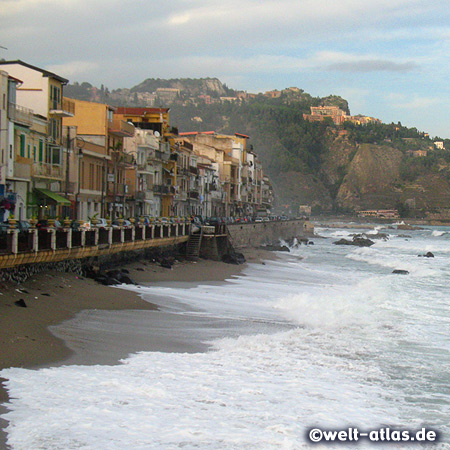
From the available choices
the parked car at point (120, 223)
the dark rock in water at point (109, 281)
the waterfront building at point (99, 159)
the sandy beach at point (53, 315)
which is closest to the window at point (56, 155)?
the waterfront building at point (99, 159)

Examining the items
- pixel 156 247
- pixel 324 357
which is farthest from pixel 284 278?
pixel 324 357

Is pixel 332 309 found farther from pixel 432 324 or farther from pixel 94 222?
pixel 94 222

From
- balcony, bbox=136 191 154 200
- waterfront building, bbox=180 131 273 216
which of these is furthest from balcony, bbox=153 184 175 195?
waterfront building, bbox=180 131 273 216

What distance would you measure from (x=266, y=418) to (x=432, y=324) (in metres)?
12.4

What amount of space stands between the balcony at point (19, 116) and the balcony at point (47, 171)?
232 centimetres

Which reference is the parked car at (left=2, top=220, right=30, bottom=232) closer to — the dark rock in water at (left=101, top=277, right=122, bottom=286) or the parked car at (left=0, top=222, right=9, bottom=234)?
the parked car at (left=0, top=222, right=9, bottom=234)

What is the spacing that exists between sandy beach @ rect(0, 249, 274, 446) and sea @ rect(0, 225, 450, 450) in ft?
1.56

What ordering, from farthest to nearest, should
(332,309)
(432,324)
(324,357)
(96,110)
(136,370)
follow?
(96,110)
(332,309)
(432,324)
(324,357)
(136,370)

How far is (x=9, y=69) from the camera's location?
37.3 metres

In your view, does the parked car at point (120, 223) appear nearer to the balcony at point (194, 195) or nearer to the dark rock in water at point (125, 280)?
the dark rock in water at point (125, 280)

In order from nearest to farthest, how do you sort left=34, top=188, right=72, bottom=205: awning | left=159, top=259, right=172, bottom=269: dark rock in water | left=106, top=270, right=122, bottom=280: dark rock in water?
left=106, top=270, right=122, bottom=280: dark rock in water < left=34, top=188, right=72, bottom=205: awning < left=159, top=259, right=172, bottom=269: dark rock in water

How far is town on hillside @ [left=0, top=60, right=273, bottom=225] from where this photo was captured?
31.8 metres

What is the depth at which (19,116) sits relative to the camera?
3150 centimetres

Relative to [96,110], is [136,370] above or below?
below
